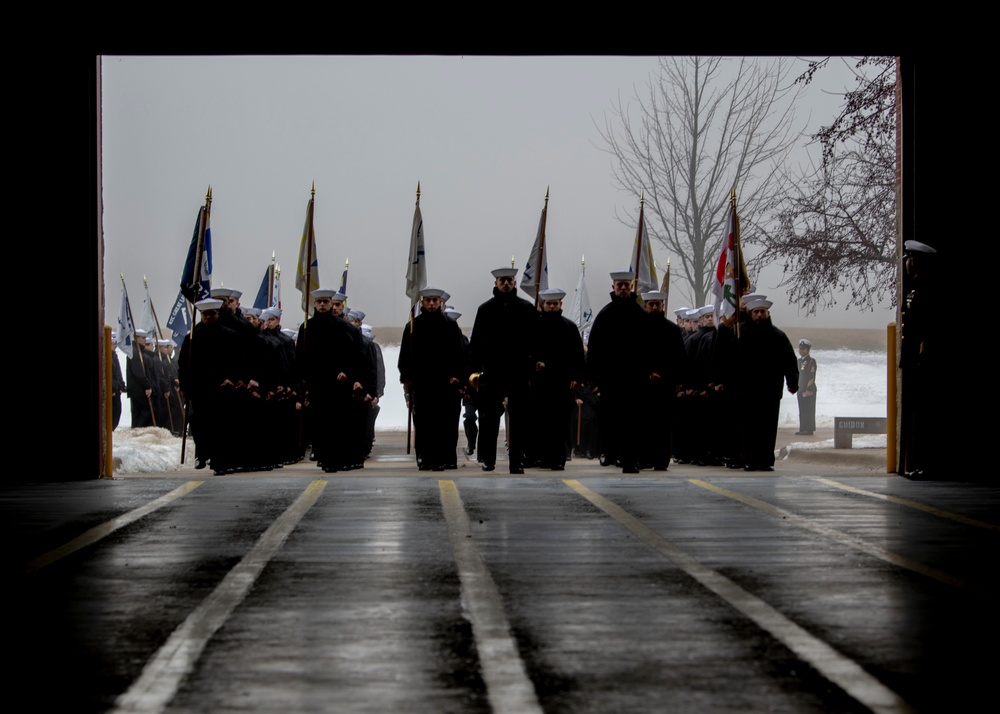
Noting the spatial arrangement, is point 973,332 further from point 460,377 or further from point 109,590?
point 109,590

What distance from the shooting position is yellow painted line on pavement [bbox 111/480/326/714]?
437 centimetres

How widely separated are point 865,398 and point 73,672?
39376 millimetres

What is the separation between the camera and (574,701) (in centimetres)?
435

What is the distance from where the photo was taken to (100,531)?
8539 mm

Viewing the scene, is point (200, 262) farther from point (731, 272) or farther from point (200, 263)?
point (731, 272)

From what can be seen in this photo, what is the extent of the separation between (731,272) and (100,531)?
9.77 meters

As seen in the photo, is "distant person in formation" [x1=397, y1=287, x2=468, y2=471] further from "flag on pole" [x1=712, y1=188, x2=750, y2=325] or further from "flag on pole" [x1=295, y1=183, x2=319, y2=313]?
"flag on pole" [x1=712, y1=188, x2=750, y2=325]

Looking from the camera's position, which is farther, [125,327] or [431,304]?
[125,327]

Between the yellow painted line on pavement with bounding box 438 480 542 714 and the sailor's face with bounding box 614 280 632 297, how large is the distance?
752cm

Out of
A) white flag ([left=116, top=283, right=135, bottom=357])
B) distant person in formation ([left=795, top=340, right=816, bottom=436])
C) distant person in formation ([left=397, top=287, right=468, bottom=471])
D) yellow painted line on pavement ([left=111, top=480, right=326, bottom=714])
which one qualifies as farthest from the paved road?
distant person in formation ([left=795, top=340, right=816, bottom=436])

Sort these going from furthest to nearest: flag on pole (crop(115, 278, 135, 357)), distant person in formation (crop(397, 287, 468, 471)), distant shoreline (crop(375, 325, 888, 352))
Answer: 1. distant shoreline (crop(375, 325, 888, 352))
2. flag on pole (crop(115, 278, 135, 357))
3. distant person in formation (crop(397, 287, 468, 471))

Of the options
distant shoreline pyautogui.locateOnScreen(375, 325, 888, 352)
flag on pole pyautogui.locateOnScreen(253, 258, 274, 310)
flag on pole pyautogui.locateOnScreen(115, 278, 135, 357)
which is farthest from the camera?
distant shoreline pyautogui.locateOnScreen(375, 325, 888, 352)

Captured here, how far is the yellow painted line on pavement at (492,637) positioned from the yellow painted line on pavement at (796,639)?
0.96 meters

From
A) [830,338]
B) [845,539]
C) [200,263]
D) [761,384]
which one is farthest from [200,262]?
[830,338]
